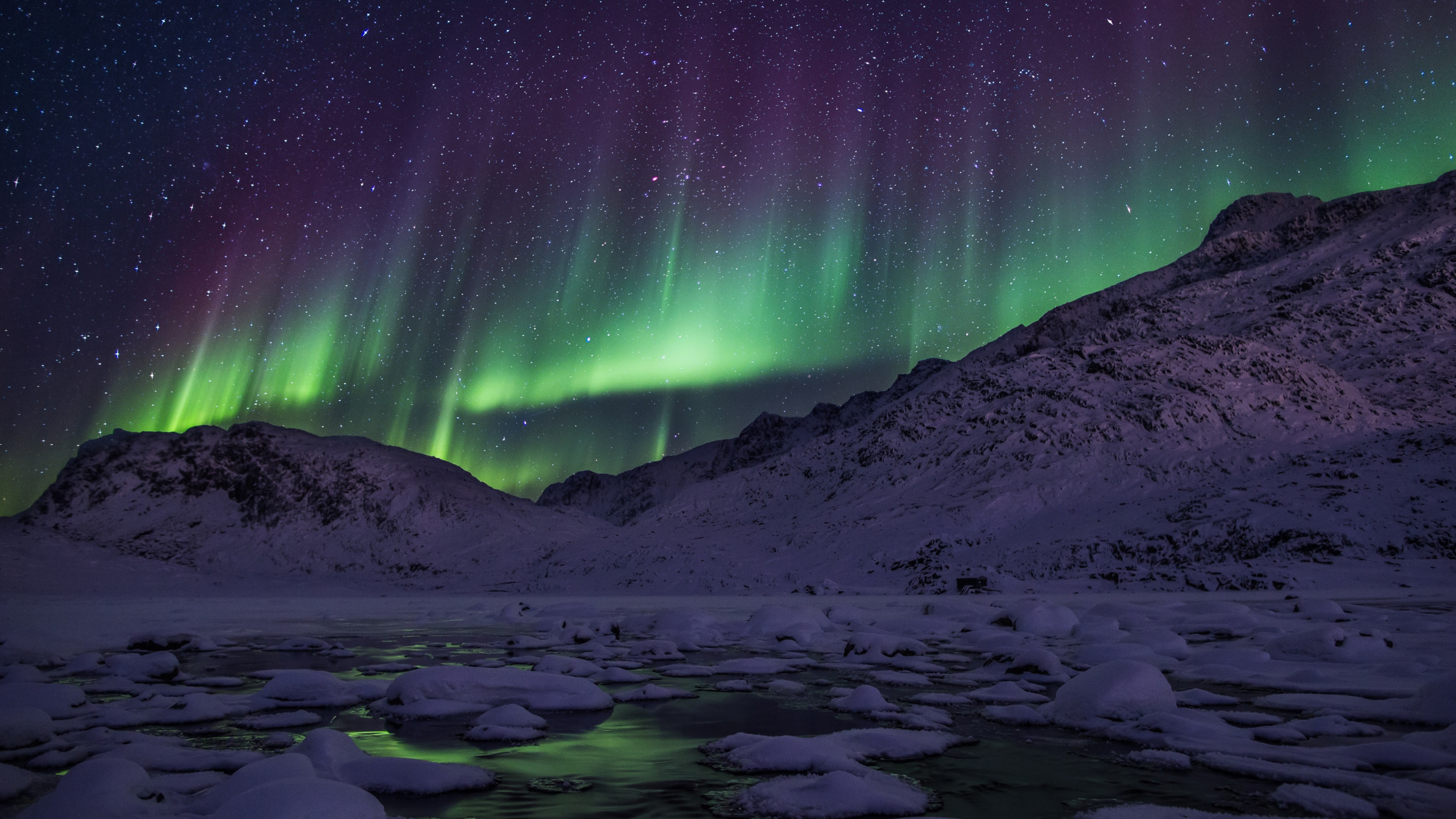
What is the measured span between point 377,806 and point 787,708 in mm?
6571

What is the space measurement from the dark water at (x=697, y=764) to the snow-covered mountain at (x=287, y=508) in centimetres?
9966

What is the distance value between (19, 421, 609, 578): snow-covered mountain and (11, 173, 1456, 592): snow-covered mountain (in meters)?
0.47

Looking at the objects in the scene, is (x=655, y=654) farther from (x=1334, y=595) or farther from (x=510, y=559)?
(x=510, y=559)

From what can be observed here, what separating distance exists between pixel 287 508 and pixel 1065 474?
121 m

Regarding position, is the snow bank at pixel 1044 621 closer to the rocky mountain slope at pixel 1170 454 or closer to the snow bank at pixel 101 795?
the snow bank at pixel 101 795

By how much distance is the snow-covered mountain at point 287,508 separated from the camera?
378ft

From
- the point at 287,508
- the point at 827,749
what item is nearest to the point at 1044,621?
the point at 827,749

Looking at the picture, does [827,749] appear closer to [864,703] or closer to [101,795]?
[864,703]

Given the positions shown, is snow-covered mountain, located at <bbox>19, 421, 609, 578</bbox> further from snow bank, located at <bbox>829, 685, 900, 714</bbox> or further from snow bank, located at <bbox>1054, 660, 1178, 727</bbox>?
snow bank, located at <bbox>1054, 660, 1178, 727</bbox>

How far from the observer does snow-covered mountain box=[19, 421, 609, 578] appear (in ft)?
378

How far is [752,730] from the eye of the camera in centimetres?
927

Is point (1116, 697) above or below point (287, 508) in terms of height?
below

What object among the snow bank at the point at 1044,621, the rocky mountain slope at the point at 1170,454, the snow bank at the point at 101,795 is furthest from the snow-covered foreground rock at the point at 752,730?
the rocky mountain slope at the point at 1170,454

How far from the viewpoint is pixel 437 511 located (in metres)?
125
